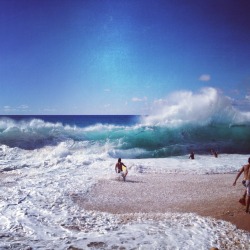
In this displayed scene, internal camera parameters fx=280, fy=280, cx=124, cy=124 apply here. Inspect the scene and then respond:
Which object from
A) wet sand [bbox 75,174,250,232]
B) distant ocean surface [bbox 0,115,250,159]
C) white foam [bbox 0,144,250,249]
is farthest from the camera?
distant ocean surface [bbox 0,115,250,159]

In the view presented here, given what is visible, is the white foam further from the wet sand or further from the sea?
the wet sand

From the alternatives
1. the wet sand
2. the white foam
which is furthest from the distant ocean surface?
the white foam

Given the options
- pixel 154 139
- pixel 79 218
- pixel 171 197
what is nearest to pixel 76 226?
pixel 79 218

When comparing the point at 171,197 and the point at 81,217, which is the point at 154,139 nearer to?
the point at 171,197

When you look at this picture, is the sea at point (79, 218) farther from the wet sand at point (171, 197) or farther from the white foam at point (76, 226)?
the wet sand at point (171, 197)

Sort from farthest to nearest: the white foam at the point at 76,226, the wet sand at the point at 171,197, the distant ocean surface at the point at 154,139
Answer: the distant ocean surface at the point at 154,139
the wet sand at the point at 171,197
the white foam at the point at 76,226

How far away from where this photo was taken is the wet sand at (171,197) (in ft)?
26.2

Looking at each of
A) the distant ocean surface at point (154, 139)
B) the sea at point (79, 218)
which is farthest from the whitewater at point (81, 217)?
the distant ocean surface at point (154, 139)

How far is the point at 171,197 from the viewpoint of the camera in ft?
31.4

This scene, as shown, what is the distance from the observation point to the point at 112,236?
20.6 ft

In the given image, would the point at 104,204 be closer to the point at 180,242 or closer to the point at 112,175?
the point at 180,242

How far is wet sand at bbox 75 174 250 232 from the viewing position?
8000mm

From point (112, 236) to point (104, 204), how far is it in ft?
8.56

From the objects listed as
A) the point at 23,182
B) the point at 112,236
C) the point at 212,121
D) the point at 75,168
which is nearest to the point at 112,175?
the point at 75,168
